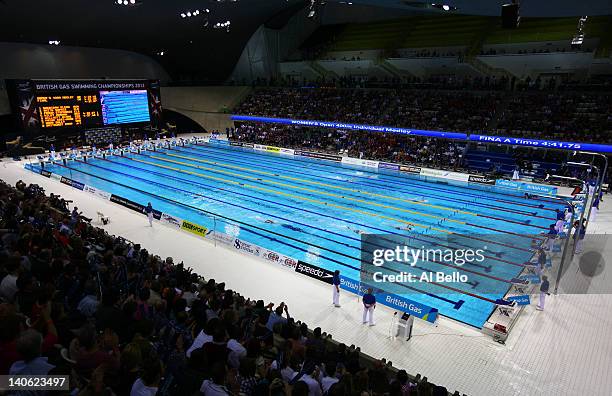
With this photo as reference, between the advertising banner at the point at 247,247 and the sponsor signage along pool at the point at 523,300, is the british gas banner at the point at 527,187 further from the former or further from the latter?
the advertising banner at the point at 247,247

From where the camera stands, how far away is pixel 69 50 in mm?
33656

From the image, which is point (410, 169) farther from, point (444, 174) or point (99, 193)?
point (99, 193)

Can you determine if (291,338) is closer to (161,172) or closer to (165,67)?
(161,172)

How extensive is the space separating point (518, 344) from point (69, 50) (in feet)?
129

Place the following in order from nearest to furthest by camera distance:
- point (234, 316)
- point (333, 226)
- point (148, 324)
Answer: point (148, 324)
point (234, 316)
point (333, 226)

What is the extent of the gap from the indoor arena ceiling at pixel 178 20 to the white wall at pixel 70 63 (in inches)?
45.4

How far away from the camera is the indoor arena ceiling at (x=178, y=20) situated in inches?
628

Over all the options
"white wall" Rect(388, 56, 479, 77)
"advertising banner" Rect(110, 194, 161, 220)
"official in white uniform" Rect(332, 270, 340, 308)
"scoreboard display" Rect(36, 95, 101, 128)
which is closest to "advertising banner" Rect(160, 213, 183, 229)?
"advertising banner" Rect(110, 194, 161, 220)

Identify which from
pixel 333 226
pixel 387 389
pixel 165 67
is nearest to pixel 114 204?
pixel 333 226

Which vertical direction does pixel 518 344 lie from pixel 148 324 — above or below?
below

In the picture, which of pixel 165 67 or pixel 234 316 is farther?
pixel 165 67

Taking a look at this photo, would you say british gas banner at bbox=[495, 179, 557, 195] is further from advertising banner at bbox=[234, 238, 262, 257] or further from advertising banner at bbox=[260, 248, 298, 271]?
advertising banner at bbox=[234, 238, 262, 257]

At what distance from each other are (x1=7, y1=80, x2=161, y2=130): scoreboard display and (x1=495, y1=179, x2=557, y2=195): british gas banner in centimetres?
2808

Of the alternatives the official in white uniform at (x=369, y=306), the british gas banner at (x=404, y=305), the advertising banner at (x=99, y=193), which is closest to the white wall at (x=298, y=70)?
the advertising banner at (x=99, y=193)
